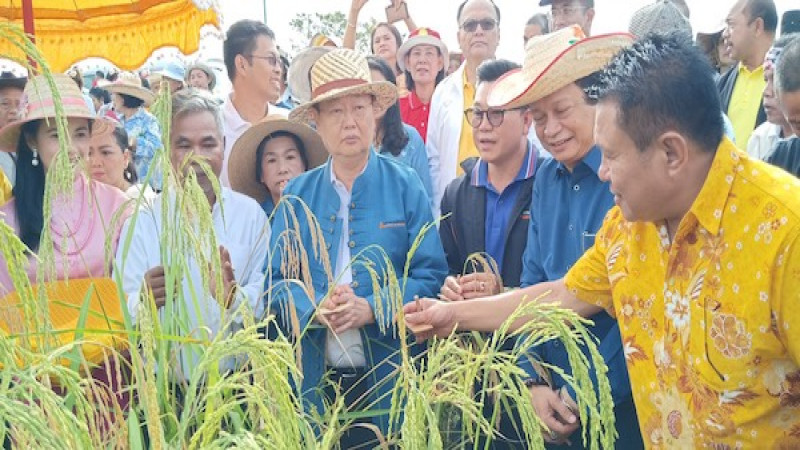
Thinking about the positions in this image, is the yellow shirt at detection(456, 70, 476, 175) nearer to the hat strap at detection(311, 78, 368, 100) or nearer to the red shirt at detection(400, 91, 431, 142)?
the red shirt at detection(400, 91, 431, 142)

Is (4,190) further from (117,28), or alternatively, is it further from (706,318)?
(117,28)

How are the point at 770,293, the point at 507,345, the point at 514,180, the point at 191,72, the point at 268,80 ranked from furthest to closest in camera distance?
the point at 191,72
the point at 268,80
the point at 514,180
the point at 507,345
the point at 770,293

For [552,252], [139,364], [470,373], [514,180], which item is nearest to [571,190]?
[552,252]

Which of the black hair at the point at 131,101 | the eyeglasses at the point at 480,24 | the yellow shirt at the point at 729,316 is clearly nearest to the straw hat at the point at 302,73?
the eyeglasses at the point at 480,24

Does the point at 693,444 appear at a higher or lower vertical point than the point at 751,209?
lower

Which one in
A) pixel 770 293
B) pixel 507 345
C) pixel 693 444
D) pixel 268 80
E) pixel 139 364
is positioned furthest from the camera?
pixel 268 80

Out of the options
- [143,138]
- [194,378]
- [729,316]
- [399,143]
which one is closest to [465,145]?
[399,143]

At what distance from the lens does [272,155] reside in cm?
408

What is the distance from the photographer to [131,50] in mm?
6602

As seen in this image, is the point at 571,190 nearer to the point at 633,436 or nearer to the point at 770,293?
the point at 633,436

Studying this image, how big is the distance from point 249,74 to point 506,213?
2457 millimetres

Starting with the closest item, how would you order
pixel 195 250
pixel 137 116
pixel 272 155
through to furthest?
1. pixel 195 250
2. pixel 272 155
3. pixel 137 116

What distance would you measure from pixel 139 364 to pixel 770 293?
1.25 metres

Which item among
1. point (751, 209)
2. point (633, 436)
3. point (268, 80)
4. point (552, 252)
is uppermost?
point (268, 80)
